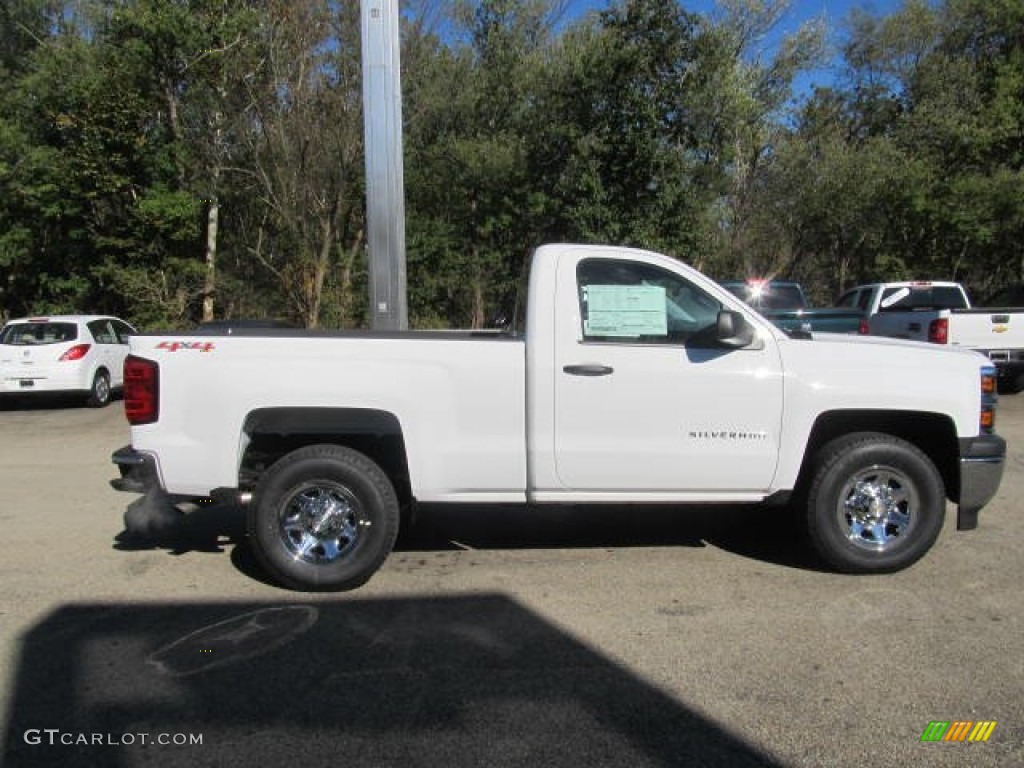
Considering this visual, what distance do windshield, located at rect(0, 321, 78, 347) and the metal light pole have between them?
6613mm

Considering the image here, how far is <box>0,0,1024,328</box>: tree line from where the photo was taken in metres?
20.0

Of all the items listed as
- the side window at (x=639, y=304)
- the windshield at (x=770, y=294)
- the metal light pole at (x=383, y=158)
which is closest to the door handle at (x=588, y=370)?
the side window at (x=639, y=304)

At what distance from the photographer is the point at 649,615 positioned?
4.64 meters

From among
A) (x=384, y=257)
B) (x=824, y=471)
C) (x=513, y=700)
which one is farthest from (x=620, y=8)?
(x=513, y=700)

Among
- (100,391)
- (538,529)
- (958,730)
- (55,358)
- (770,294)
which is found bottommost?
(958,730)

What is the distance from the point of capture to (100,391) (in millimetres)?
14328

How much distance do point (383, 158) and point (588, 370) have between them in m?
6.15

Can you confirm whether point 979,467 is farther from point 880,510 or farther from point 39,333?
point 39,333

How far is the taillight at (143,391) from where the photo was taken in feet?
16.0

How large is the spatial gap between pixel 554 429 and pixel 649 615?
1150mm

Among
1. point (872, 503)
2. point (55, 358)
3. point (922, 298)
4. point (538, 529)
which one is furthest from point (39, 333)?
point (922, 298)

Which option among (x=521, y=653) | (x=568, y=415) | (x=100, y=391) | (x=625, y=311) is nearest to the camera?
(x=521, y=653)

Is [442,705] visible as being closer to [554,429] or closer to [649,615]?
[649,615]

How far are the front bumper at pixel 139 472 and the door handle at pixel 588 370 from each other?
2.43 meters
